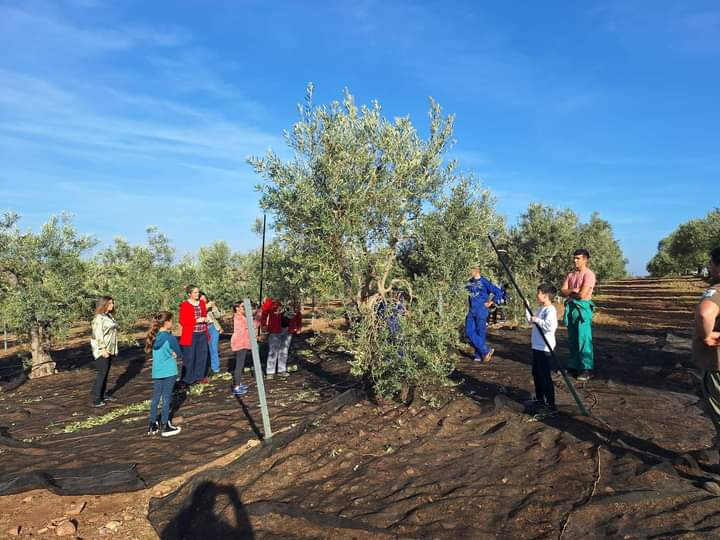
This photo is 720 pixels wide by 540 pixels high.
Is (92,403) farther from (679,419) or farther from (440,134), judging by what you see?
(679,419)

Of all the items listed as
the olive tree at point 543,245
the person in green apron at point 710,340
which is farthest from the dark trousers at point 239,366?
the olive tree at point 543,245

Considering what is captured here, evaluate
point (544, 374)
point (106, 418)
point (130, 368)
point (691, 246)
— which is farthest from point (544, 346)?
point (691, 246)

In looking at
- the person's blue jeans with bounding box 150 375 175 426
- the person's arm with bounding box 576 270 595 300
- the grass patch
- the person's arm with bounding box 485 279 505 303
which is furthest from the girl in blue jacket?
the person's arm with bounding box 485 279 505 303

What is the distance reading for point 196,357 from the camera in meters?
9.99

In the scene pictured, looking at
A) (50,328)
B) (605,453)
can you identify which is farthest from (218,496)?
(50,328)

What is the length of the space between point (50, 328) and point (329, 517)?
1237 centimetres

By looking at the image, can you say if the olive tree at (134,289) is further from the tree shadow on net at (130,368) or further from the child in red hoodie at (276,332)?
the child in red hoodie at (276,332)

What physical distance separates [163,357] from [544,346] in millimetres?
5321

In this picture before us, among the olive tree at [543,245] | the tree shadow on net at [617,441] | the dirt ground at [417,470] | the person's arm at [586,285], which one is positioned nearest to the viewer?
the dirt ground at [417,470]

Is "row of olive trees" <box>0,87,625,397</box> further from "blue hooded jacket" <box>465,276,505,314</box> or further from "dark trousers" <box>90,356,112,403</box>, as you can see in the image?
"dark trousers" <box>90,356,112,403</box>

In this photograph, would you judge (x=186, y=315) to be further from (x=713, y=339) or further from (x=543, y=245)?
(x=543, y=245)

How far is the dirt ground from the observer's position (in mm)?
3969

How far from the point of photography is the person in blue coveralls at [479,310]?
1059cm

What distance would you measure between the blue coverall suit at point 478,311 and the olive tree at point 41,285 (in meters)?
10.7
